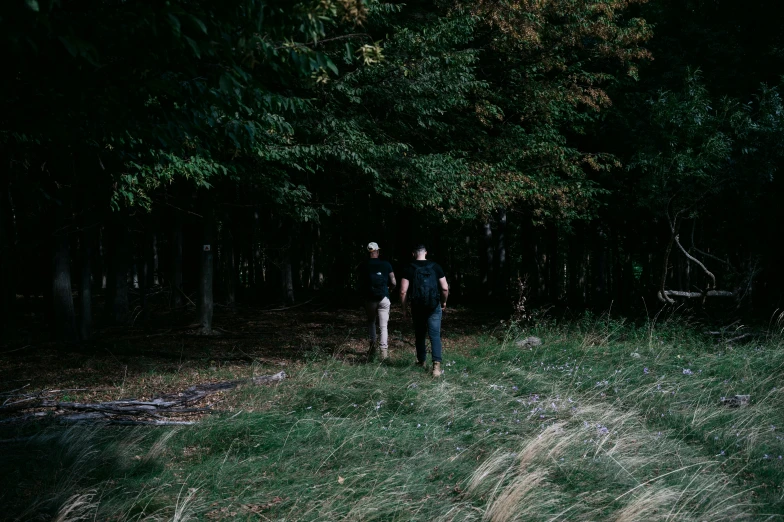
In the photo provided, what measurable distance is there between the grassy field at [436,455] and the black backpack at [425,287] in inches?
45.9

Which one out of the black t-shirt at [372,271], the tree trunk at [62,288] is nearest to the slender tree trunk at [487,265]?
the black t-shirt at [372,271]

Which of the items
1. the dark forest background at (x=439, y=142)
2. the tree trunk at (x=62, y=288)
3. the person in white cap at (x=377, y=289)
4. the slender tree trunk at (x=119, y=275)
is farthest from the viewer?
the slender tree trunk at (x=119, y=275)

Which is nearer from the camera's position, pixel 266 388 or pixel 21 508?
pixel 21 508

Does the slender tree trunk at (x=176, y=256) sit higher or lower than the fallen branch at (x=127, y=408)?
higher

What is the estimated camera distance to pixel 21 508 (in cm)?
427

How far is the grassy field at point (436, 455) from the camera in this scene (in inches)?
169

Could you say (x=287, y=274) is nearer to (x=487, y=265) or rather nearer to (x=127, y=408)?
(x=487, y=265)

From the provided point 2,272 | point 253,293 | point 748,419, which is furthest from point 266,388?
point 253,293

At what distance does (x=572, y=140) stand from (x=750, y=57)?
592 cm

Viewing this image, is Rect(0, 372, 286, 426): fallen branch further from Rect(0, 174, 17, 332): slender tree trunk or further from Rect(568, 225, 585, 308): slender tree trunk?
Rect(568, 225, 585, 308): slender tree trunk

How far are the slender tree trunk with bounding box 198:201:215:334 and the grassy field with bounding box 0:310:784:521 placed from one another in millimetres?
7083

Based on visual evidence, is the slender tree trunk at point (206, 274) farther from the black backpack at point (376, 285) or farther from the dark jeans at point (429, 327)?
the dark jeans at point (429, 327)

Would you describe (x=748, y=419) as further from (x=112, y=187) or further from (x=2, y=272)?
(x=2, y=272)

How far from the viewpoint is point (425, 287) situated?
9.39 m
